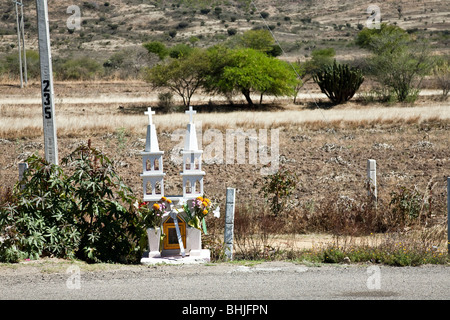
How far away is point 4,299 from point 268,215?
5075 mm

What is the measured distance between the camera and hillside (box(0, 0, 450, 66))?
61406 millimetres

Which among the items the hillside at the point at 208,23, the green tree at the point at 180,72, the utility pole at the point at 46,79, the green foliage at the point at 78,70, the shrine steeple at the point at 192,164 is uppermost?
the hillside at the point at 208,23

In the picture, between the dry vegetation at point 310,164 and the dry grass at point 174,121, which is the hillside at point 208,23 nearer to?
the dry grass at point 174,121

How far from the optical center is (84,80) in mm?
41969

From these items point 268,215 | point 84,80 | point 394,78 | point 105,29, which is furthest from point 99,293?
point 105,29

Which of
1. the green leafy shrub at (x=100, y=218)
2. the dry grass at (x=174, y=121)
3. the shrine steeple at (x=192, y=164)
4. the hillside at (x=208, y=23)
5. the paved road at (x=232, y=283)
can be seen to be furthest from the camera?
the hillside at (x=208, y=23)

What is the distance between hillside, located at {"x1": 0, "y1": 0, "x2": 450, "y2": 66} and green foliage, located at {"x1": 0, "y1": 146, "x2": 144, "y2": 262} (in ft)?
157

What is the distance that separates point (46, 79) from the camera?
8.51m

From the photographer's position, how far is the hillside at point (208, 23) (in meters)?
61.4

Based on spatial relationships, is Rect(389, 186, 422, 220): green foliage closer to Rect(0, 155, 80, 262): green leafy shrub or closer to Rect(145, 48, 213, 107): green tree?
Rect(0, 155, 80, 262): green leafy shrub

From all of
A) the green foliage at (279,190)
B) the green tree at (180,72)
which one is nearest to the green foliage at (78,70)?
the green tree at (180,72)

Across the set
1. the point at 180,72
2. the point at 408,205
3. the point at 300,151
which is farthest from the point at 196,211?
the point at 180,72

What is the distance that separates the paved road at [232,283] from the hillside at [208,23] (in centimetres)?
4924

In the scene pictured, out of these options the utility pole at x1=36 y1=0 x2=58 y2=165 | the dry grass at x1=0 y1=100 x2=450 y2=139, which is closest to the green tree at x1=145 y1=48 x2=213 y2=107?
the dry grass at x1=0 y1=100 x2=450 y2=139
